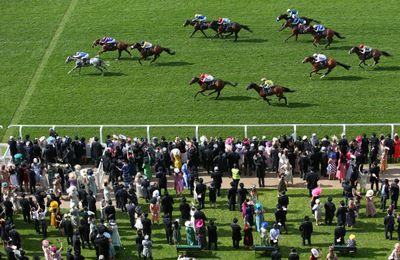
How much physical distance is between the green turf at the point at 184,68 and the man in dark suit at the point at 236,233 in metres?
10.5

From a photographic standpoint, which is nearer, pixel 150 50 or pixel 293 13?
pixel 150 50

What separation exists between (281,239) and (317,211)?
1.57 metres

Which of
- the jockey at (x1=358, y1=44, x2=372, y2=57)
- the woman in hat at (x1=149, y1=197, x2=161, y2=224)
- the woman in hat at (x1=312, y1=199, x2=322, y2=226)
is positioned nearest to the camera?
the woman in hat at (x1=312, y1=199, x2=322, y2=226)

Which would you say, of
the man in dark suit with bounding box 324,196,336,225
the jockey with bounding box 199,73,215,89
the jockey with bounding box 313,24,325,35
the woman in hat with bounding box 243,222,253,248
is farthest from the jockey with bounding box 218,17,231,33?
the woman in hat with bounding box 243,222,253,248

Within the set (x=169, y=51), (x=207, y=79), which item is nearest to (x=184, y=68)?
(x=169, y=51)

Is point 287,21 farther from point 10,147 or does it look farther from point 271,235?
point 271,235

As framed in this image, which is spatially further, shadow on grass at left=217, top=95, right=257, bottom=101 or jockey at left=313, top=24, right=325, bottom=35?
jockey at left=313, top=24, right=325, bottom=35

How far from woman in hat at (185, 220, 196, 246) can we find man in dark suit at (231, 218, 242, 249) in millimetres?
1249

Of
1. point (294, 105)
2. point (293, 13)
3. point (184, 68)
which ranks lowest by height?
point (294, 105)

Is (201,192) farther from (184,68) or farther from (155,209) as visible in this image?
(184,68)

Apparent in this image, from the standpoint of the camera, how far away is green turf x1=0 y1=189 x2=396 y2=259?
32344 millimetres

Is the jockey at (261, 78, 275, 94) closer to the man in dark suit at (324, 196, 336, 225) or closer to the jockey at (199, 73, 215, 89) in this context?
the jockey at (199, 73, 215, 89)

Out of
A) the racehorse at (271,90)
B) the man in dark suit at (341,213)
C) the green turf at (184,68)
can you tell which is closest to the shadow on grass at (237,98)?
the green turf at (184,68)

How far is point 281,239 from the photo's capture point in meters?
33.1
